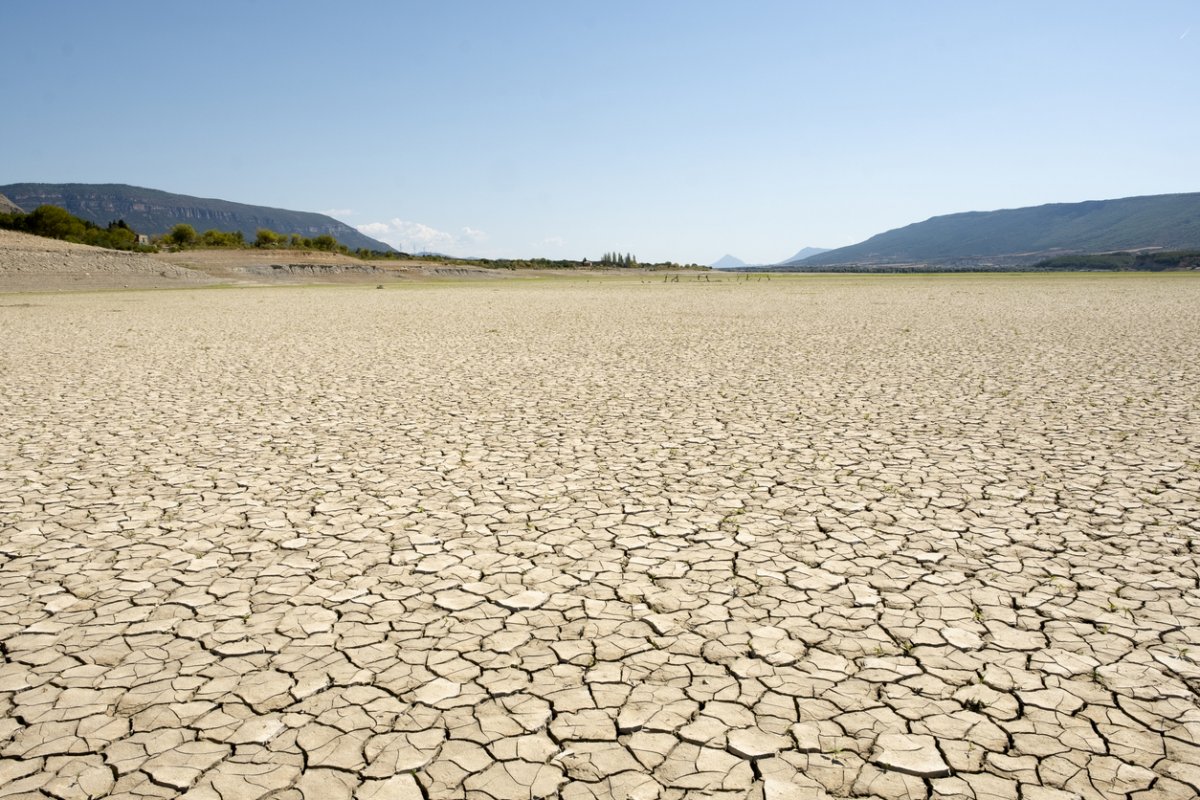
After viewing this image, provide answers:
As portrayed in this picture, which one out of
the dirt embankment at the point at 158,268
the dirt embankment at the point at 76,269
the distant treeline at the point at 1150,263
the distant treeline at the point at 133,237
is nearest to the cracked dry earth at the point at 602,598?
the dirt embankment at the point at 76,269

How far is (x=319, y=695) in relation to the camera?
2.84 metres

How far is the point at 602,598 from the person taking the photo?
12.1 ft

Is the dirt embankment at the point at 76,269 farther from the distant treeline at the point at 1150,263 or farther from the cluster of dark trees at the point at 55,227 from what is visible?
the distant treeline at the point at 1150,263

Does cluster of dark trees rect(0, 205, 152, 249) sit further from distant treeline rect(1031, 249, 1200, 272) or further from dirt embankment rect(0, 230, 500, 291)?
distant treeline rect(1031, 249, 1200, 272)

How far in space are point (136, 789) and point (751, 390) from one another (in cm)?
832

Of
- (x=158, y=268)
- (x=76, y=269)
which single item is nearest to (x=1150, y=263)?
(x=158, y=268)

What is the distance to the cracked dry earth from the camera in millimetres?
2477

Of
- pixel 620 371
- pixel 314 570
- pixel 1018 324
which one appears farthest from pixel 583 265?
pixel 314 570

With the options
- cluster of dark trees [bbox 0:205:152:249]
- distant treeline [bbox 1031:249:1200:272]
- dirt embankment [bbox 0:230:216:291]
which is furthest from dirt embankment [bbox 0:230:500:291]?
distant treeline [bbox 1031:249:1200:272]

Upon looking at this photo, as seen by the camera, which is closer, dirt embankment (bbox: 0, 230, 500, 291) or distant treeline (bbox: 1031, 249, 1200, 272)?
dirt embankment (bbox: 0, 230, 500, 291)

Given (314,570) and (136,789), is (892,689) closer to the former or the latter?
(136,789)

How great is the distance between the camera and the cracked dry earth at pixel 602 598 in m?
2.48

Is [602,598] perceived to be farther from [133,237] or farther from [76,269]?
[133,237]

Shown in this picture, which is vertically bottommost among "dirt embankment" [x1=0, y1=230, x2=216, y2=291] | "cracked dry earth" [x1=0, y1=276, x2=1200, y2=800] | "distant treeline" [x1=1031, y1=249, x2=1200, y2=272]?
"cracked dry earth" [x1=0, y1=276, x2=1200, y2=800]
